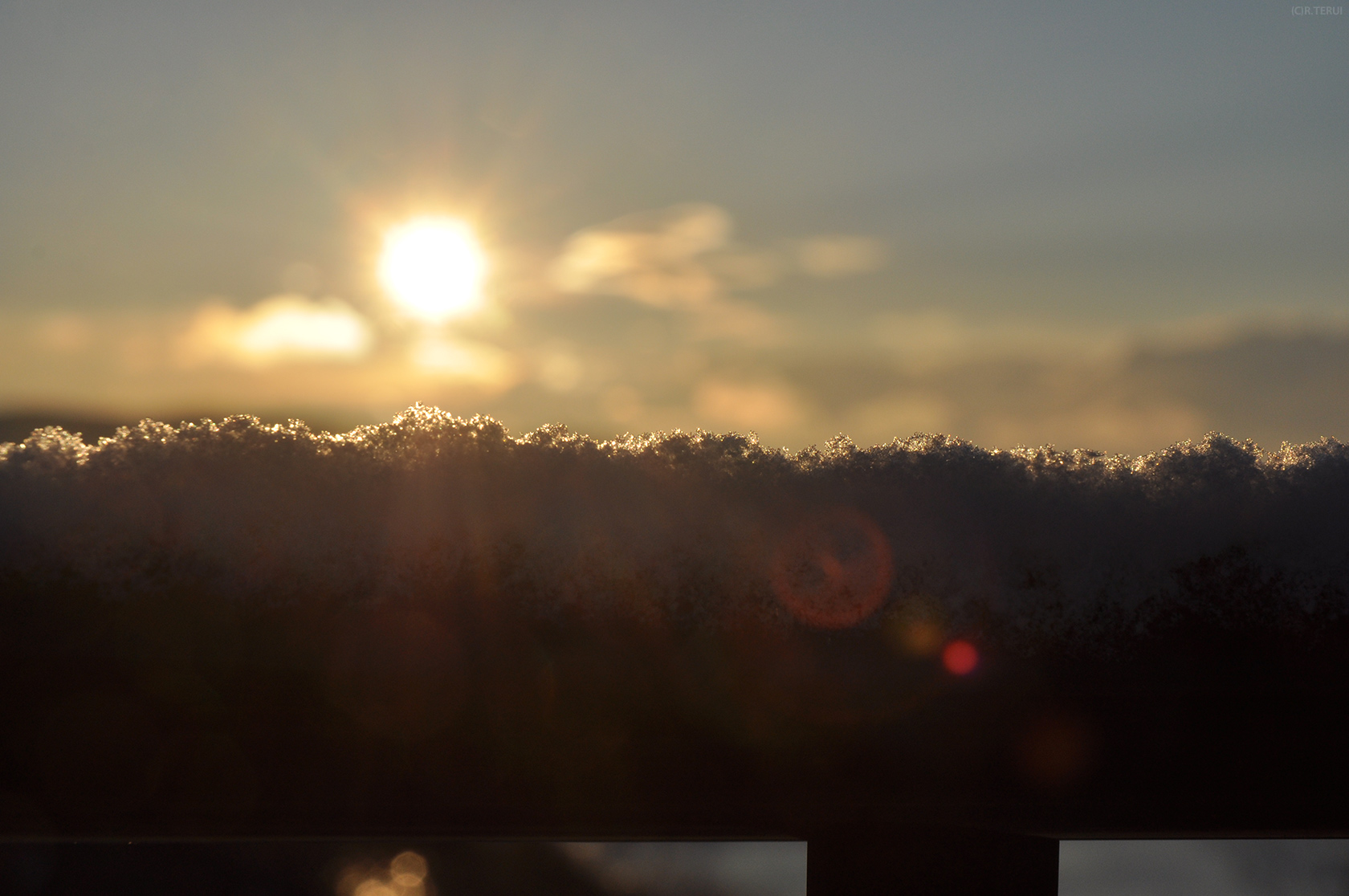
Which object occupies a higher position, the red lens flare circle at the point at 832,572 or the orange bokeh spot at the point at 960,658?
the red lens flare circle at the point at 832,572

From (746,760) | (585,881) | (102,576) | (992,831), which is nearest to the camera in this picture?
(102,576)

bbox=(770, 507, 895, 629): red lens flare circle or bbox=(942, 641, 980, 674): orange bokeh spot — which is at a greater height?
bbox=(770, 507, 895, 629): red lens flare circle

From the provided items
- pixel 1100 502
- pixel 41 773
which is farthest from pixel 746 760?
pixel 41 773

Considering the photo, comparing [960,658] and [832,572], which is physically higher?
[832,572]

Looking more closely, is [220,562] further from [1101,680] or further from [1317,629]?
[1317,629]
